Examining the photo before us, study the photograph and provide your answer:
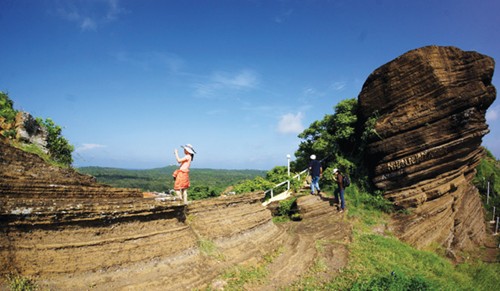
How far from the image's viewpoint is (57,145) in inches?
514

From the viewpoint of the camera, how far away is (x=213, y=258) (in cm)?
669

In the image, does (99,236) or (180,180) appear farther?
(180,180)

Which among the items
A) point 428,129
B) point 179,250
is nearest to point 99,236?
point 179,250

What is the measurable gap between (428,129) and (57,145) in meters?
18.1

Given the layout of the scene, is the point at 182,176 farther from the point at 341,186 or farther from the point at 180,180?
the point at 341,186

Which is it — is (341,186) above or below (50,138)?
below

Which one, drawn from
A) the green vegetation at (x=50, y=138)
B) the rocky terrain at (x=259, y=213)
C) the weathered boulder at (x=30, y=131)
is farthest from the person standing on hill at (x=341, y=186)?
the weathered boulder at (x=30, y=131)

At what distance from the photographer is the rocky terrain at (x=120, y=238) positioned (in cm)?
451

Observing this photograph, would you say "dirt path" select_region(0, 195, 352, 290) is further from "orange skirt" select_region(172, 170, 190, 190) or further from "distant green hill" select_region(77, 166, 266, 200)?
"distant green hill" select_region(77, 166, 266, 200)

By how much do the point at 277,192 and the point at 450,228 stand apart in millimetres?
9654

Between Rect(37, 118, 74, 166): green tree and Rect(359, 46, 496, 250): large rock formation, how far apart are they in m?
15.9

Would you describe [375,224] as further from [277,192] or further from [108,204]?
[108,204]

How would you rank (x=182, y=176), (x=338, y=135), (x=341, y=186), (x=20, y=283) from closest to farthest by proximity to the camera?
(x=20, y=283), (x=182, y=176), (x=341, y=186), (x=338, y=135)

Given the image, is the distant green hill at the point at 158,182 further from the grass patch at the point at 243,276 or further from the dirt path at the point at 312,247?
the dirt path at the point at 312,247
